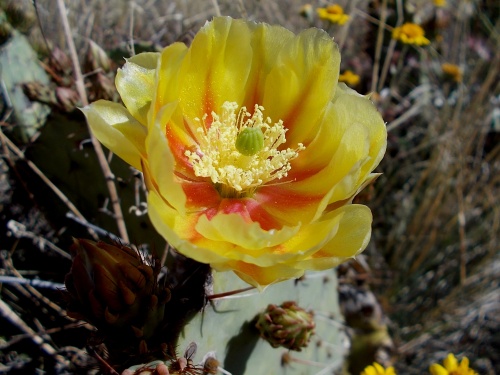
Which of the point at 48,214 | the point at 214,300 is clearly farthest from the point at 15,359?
the point at 214,300

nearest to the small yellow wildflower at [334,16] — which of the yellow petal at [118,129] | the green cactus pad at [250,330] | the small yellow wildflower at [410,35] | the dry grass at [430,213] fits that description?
the dry grass at [430,213]

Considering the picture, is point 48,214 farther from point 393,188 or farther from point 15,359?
point 393,188

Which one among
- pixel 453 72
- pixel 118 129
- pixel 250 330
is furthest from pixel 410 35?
pixel 118 129

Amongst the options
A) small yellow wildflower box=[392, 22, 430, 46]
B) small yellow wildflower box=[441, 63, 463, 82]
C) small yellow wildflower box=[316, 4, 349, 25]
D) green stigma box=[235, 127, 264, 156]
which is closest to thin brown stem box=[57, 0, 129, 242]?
green stigma box=[235, 127, 264, 156]

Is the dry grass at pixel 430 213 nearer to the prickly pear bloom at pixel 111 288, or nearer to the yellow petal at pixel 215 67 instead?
the yellow petal at pixel 215 67

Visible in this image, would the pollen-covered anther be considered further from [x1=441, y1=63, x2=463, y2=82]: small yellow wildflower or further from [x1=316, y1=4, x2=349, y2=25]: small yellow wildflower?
[x1=441, y1=63, x2=463, y2=82]: small yellow wildflower
